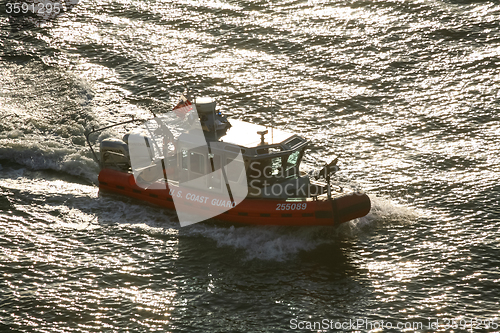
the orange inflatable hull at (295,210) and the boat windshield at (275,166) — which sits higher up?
the boat windshield at (275,166)

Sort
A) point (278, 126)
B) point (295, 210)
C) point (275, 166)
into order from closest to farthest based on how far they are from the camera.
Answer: point (295, 210) → point (275, 166) → point (278, 126)

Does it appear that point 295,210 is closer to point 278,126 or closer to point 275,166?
point 275,166

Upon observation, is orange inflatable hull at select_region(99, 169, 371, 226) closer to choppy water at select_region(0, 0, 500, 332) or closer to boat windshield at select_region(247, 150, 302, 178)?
choppy water at select_region(0, 0, 500, 332)

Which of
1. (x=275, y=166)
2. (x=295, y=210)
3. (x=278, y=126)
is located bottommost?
(x=295, y=210)

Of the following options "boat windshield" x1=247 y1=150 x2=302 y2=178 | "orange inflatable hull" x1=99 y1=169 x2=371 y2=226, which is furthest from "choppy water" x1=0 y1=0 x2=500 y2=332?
"boat windshield" x1=247 y1=150 x2=302 y2=178

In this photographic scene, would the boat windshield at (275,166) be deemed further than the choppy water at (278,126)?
Yes

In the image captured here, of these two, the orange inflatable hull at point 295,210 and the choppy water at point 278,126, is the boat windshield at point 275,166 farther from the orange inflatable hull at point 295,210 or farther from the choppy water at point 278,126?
the choppy water at point 278,126

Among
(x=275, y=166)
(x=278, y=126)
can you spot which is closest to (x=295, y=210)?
(x=275, y=166)

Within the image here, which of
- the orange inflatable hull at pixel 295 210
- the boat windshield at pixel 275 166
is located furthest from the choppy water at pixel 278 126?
the boat windshield at pixel 275 166
